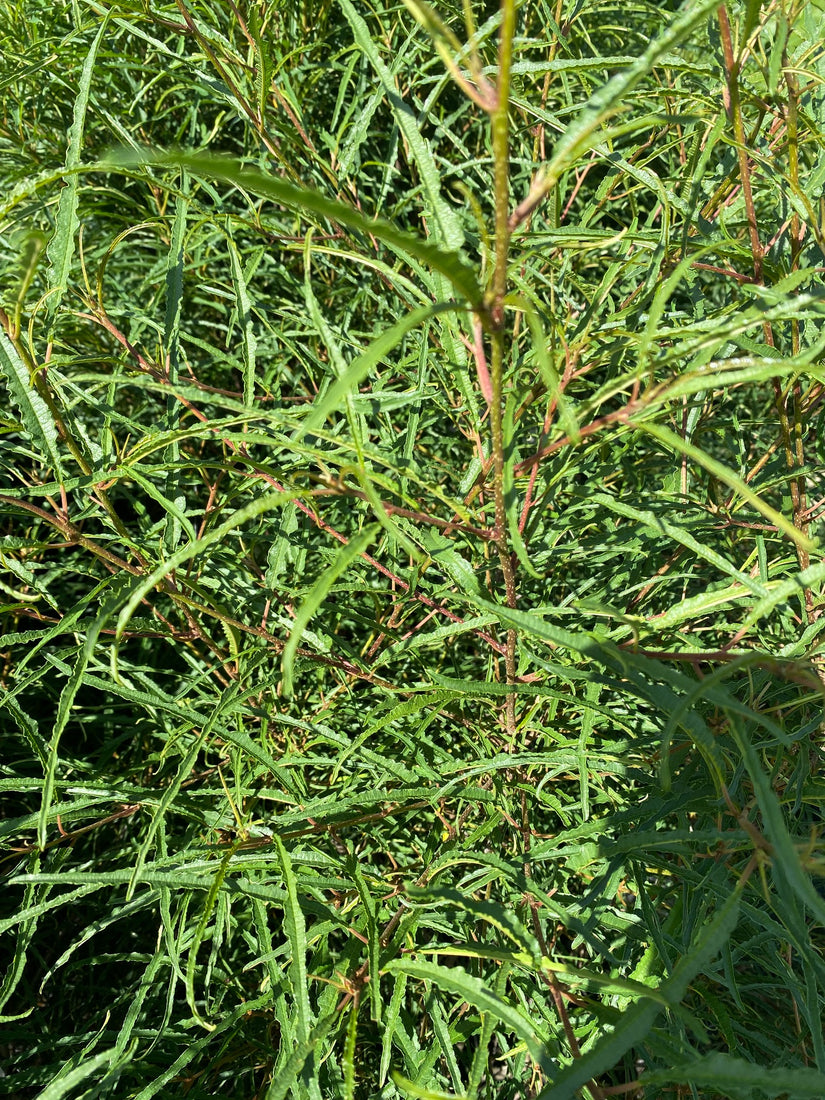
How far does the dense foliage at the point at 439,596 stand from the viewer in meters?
0.35

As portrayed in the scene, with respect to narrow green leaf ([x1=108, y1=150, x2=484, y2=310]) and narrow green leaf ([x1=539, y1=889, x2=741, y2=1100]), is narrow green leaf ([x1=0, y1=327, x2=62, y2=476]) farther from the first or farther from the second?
narrow green leaf ([x1=539, y1=889, x2=741, y2=1100])

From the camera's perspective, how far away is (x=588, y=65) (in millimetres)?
449

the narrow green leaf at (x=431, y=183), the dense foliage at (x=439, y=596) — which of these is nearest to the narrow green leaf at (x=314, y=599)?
the dense foliage at (x=439, y=596)

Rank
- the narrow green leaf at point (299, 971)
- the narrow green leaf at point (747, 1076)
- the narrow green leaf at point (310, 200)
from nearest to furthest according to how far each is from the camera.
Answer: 1. the narrow green leaf at point (310, 200)
2. the narrow green leaf at point (747, 1076)
3. the narrow green leaf at point (299, 971)

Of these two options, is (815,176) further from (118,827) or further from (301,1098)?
(118,827)

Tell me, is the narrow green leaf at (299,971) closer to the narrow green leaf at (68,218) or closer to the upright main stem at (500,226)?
the upright main stem at (500,226)

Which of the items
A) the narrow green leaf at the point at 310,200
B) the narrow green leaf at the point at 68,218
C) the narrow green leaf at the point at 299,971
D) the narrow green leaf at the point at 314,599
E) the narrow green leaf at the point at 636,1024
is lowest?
the narrow green leaf at the point at 299,971

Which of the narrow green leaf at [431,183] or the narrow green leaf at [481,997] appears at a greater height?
the narrow green leaf at [431,183]

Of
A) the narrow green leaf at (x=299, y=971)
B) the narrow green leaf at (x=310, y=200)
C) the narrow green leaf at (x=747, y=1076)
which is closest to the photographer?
the narrow green leaf at (x=310, y=200)

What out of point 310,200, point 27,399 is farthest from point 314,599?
point 27,399

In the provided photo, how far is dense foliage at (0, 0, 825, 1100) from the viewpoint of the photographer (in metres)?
0.35

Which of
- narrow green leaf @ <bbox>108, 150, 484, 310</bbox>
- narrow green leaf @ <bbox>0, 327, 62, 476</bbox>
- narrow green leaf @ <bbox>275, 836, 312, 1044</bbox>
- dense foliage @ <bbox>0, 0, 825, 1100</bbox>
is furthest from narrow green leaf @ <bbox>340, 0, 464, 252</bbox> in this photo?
narrow green leaf @ <bbox>275, 836, 312, 1044</bbox>

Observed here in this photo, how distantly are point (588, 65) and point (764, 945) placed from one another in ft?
1.85

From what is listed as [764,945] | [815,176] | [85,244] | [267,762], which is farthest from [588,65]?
[85,244]
